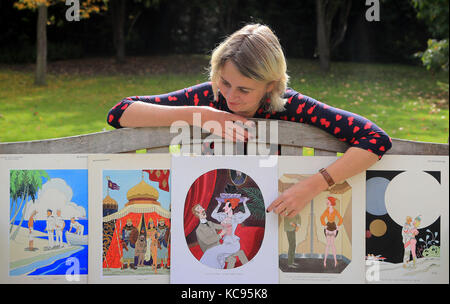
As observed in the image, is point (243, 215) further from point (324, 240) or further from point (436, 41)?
point (436, 41)

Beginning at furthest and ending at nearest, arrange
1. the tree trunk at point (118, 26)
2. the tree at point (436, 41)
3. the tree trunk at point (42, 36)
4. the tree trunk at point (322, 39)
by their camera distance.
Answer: the tree trunk at point (118, 26) < the tree trunk at point (322, 39) < the tree trunk at point (42, 36) < the tree at point (436, 41)

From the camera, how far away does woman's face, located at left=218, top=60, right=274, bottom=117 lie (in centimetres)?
185

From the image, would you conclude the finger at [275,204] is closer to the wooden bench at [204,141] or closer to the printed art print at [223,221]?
the printed art print at [223,221]

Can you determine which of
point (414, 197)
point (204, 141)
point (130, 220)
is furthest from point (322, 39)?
point (130, 220)

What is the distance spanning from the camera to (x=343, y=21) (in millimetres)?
14789

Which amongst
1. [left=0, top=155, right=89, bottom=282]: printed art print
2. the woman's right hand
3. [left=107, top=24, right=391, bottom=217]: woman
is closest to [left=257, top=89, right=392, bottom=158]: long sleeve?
[left=107, top=24, right=391, bottom=217]: woman

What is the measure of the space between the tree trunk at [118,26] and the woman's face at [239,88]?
12684mm

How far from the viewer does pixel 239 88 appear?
1871mm

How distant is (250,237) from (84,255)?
0.63 m

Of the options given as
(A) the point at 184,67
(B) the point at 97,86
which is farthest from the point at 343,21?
(B) the point at 97,86

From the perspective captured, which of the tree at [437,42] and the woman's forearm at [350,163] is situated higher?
the tree at [437,42]

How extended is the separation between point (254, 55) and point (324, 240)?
0.74 metres

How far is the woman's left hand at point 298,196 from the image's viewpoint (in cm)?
191

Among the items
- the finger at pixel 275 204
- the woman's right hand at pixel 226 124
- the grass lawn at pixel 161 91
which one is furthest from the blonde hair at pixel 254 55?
the grass lawn at pixel 161 91
